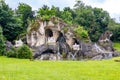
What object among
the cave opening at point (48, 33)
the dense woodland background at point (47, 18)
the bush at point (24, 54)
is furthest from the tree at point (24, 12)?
the bush at point (24, 54)

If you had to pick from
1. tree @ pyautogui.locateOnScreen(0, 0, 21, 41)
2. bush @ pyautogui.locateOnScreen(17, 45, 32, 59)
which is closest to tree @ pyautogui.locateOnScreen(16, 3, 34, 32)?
tree @ pyautogui.locateOnScreen(0, 0, 21, 41)

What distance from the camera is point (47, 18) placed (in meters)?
50.9

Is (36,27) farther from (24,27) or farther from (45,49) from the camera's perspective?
(24,27)

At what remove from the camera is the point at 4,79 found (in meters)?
15.3

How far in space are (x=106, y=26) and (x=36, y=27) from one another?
26.3 metres

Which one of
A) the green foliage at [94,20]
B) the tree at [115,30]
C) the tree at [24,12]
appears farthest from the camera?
the tree at [115,30]

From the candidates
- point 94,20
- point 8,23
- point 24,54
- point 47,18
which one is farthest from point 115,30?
point 24,54

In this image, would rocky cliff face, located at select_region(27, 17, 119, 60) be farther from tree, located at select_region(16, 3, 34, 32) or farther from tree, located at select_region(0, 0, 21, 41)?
tree, located at select_region(16, 3, 34, 32)

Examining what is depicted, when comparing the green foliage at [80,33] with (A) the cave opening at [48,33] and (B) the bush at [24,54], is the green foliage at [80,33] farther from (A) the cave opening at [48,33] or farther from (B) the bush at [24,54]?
(B) the bush at [24,54]

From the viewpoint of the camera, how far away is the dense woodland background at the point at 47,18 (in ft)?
177

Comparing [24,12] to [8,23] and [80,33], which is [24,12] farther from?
[80,33]

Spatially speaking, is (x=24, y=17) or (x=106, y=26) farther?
(x=106, y=26)

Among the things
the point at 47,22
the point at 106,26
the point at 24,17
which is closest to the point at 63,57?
the point at 47,22

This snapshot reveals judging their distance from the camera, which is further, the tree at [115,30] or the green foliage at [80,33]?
the tree at [115,30]
